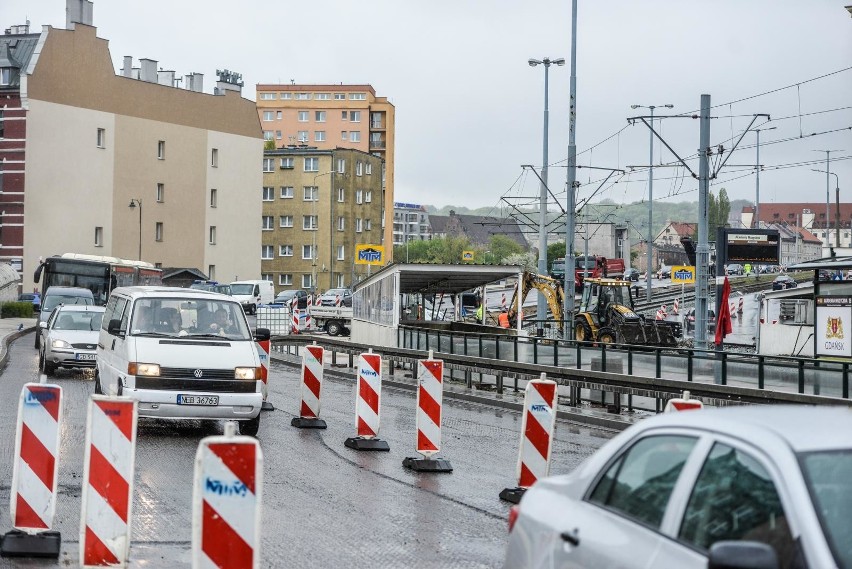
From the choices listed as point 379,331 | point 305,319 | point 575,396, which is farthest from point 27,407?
point 305,319

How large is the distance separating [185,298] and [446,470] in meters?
5.18

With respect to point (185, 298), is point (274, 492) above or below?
below

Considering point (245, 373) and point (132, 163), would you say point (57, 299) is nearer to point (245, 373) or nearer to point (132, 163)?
point (245, 373)

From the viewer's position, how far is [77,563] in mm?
8688

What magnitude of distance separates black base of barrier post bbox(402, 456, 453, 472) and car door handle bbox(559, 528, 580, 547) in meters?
8.78

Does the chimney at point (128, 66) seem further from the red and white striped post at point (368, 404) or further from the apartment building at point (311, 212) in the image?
the red and white striped post at point (368, 404)

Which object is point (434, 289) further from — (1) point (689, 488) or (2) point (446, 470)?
(1) point (689, 488)

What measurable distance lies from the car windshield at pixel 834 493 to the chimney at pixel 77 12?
273 ft

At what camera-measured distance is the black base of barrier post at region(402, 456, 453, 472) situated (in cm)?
1387

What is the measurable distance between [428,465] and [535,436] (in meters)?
2.62

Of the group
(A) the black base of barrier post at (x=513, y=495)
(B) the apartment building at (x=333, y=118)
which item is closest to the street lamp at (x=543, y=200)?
(A) the black base of barrier post at (x=513, y=495)

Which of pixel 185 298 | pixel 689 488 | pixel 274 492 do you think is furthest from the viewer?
pixel 185 298

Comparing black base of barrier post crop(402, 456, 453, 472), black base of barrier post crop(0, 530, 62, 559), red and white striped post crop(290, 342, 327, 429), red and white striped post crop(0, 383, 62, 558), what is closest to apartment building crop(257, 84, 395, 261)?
red and white striped post crop(290, 342, 327, 429)

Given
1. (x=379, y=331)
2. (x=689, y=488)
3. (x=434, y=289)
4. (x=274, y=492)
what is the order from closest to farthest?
(x=689, y=488), (x=274, y=492), (x=379, y=331), (x=434, y=289)
